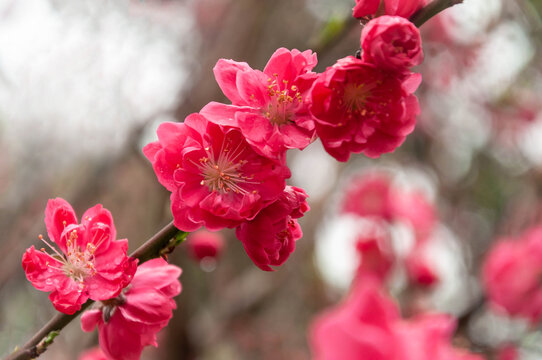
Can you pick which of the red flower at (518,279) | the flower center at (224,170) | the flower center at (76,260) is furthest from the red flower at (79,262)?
the red flower at (518,279)

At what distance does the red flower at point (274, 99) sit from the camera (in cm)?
54

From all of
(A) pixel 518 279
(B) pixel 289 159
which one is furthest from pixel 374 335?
(B) pixel 289 159

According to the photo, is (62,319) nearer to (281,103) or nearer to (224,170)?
(224,170)

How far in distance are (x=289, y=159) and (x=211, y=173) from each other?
200 cm

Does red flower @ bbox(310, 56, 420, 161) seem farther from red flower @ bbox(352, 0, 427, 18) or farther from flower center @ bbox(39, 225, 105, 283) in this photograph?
flower center @ bbox(39, 225, 105, 283)

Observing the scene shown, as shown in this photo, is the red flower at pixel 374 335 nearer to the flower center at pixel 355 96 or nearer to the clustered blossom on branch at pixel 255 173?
the clustered blossom on branch at pixel 255 173

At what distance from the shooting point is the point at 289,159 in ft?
8.46

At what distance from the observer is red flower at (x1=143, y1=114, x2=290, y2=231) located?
1.79ft

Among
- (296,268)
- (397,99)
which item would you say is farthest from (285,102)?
(296,268)

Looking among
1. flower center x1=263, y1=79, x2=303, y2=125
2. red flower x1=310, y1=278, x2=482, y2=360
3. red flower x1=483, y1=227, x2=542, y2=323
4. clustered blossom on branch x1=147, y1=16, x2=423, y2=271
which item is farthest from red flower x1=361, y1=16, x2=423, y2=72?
red flower x1=483, y1=227, x2=542, y2=323

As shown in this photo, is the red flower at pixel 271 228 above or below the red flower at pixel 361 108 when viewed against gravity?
below

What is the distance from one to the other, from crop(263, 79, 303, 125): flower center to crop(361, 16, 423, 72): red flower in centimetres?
10

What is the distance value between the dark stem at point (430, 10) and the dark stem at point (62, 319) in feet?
1.29

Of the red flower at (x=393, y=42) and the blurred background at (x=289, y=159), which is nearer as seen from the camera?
the red flower at (x=393, y=42)
